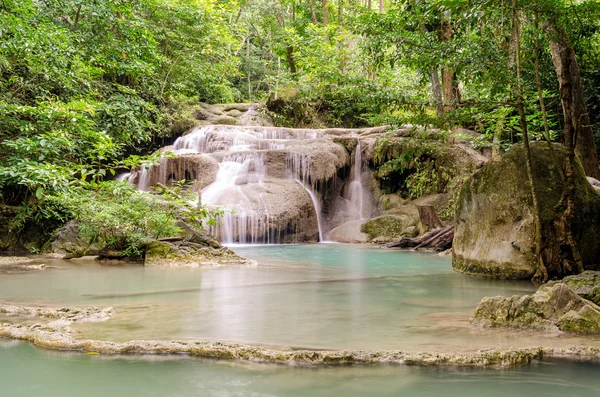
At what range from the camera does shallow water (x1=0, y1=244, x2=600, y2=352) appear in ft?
12.3

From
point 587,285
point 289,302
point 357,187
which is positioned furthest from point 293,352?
point 357,187

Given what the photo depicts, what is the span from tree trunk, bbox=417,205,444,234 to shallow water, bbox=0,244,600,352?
4.26 metres

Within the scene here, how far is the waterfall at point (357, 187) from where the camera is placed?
17891mm

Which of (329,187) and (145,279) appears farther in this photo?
(329,187)

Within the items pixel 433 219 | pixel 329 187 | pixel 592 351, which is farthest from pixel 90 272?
pixel 329 187

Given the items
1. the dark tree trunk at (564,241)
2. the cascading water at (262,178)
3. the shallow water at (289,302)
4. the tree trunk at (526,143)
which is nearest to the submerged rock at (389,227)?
the cascading water at (262,178)

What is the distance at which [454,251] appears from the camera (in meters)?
8.37

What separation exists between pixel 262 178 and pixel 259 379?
46.3ft

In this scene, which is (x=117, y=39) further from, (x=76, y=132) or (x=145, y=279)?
(x=145, y=279)

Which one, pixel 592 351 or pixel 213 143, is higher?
pixel 213 143

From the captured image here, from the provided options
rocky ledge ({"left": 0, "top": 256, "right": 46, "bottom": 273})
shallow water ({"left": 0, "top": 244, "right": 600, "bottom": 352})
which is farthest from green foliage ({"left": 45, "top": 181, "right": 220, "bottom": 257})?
rocky ledge ({"left": 0, "top": 256, "right": 46, "bottom": 273})

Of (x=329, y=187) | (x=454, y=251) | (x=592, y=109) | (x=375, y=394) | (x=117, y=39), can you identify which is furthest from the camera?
(x=329, y=187)

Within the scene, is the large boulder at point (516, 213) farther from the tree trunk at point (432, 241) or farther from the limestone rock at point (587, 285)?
the tree trunk at point (432, 241)

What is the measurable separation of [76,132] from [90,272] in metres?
3.30
